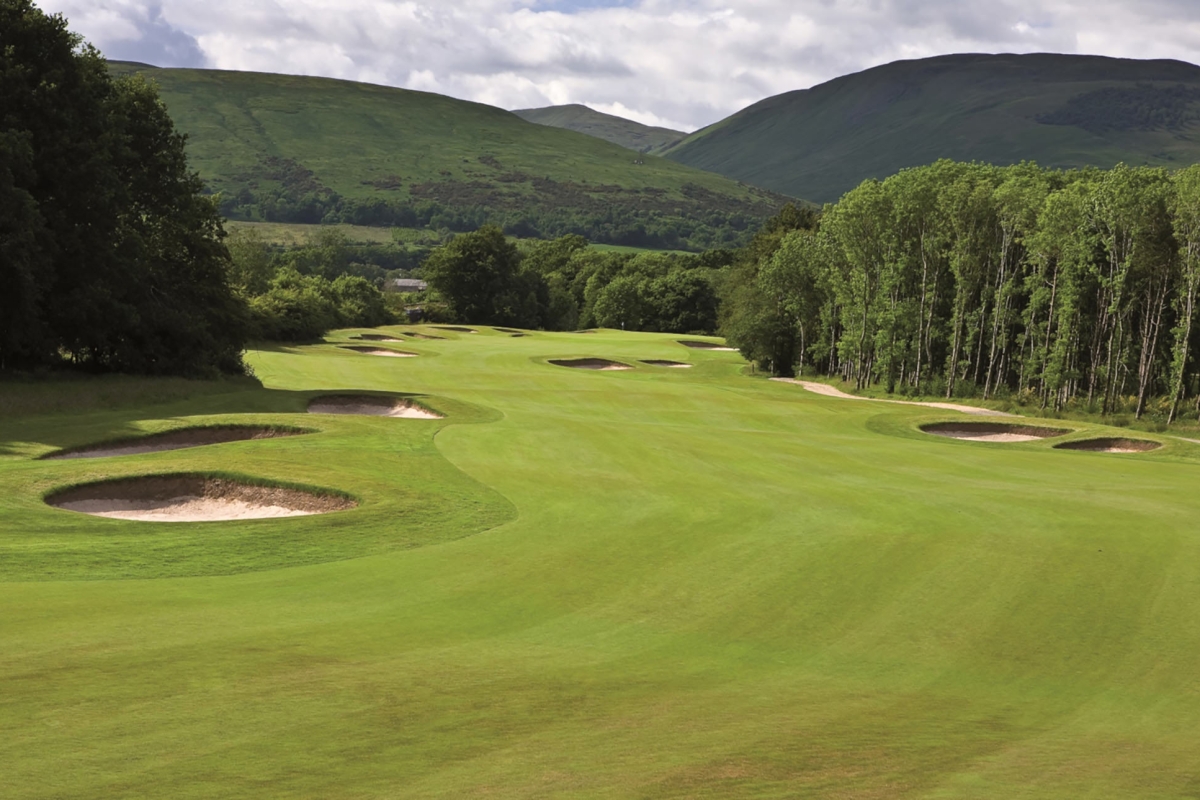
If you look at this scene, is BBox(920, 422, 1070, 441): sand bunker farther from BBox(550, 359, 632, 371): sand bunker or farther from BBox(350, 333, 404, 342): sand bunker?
BBox(350, 333, 404, 342): sand bunker

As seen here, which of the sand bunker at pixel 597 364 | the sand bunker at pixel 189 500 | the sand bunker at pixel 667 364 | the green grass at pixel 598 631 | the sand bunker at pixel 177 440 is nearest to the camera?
the green grass at pixel 598 631

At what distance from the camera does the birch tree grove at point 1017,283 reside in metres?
55.8

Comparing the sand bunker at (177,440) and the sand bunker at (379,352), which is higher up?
the sand bunker at (379,352)

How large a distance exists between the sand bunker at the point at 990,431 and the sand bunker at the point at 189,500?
1230 inches

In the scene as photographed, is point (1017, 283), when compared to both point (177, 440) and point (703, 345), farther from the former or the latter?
point (177, 440)

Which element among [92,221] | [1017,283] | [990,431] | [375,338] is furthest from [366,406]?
[375,338]

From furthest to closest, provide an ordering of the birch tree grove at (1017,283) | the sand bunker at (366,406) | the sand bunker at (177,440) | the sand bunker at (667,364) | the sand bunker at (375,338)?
1. the sand bunker at (375,338)
2. the sand bunker at (667,364)
3. the birch tree grove at (1017,283)
4. the sand bunker at (366,406)
5. the sand bunker at (177,440)

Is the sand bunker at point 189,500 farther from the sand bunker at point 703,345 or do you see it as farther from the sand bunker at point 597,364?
the sand bunker at point 703,345

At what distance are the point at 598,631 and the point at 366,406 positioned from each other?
31248 mm

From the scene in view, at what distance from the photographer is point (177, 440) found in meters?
30.7

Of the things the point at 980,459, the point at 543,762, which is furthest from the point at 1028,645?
the point at 980,459

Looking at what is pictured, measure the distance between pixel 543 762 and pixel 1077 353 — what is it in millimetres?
60600

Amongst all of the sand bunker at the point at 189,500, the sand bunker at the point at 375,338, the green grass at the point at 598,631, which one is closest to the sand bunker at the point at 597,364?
the sand bunker at the point at 375,338

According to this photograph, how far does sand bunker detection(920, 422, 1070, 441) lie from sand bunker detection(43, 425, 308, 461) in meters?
28.1
